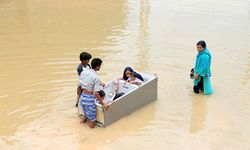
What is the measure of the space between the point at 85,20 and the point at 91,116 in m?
8.22

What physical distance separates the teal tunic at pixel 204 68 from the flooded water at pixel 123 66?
0.22 meters

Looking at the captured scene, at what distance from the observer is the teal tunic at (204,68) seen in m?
7.95

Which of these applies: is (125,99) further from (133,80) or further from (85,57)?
(85,57)

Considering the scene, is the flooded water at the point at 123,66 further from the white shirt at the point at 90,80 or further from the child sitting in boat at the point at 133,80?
the white shirt at the point at 90,80

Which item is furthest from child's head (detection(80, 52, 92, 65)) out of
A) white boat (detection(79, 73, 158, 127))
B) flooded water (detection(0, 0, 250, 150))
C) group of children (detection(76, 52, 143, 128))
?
flooded water (detection(0, 0, 250, 150))

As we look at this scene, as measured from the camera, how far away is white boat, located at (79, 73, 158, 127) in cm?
671

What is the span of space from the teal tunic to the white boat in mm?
1093

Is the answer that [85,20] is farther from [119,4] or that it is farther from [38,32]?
[119,4]

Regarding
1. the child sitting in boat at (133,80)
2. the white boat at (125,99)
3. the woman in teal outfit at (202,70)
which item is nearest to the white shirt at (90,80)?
the white boat at (125,99)

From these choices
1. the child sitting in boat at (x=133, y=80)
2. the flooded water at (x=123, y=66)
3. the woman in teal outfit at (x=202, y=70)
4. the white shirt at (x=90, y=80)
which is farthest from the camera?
the woman in teal outfit at (x=202, y=70)

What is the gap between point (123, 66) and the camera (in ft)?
32.1

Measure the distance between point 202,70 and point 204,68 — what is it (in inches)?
2.3

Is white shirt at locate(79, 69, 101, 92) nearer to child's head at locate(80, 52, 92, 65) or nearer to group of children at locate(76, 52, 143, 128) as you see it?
group of children at locate(76, 52, 143, 128)

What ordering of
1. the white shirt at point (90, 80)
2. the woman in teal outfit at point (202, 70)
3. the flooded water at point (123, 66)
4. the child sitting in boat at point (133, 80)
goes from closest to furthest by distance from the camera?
the white shirt at point (90, 80), the flooded water at point (123, 66), the child sitting in boat at point (133, 80), the woman in teal outfit at point (202, 70)
